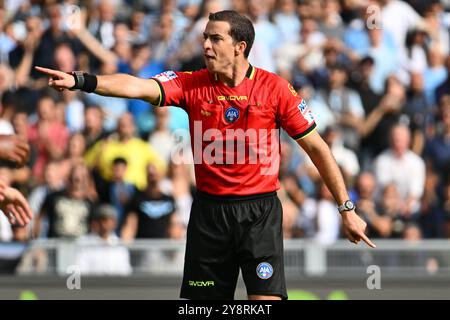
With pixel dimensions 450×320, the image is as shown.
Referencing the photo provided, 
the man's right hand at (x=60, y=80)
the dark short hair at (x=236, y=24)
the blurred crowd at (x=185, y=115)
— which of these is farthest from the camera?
the blurred crowd at (x=185, y=115)

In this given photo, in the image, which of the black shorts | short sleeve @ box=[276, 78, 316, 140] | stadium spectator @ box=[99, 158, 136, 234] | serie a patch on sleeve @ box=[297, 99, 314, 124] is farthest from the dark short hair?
stadium spectator @ box=[99, 158, 136, 234]

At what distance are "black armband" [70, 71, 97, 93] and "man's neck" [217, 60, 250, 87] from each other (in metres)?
0.95

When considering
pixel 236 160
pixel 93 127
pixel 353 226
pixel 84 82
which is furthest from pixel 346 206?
pixel 93 127

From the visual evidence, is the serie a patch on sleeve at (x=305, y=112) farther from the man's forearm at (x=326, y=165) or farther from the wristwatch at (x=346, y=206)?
the wristwatch at (x=346, y=206)

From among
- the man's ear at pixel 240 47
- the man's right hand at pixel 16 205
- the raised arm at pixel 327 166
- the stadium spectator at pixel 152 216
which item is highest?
the man's ear at pixel 240 47

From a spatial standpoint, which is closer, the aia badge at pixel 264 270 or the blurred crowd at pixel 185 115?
the aia badge at pixel 264 270

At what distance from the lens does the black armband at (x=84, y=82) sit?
744cm

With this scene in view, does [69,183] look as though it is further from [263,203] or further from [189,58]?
[263,203]

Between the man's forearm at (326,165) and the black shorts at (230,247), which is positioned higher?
the man's forearm at (326,165)

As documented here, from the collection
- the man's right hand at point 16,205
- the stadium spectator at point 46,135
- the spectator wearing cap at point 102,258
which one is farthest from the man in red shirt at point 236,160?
the stadium spectator at point 46,135

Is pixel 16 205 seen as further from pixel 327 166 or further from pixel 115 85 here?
pixel 327 166

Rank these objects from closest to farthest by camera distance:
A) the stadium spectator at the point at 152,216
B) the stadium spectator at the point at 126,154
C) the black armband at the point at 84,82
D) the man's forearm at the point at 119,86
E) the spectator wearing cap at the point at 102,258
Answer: the black armband at the point at 84,82, the man's forearm at the point at 119,86, the spectator wearing cap at the point at 102,258, the stadium spectator at the point at 152,216, the stadium spectator at the point at 126,154

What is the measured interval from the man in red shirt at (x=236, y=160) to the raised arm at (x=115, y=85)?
0.6 inches

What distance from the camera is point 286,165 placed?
13.1m
